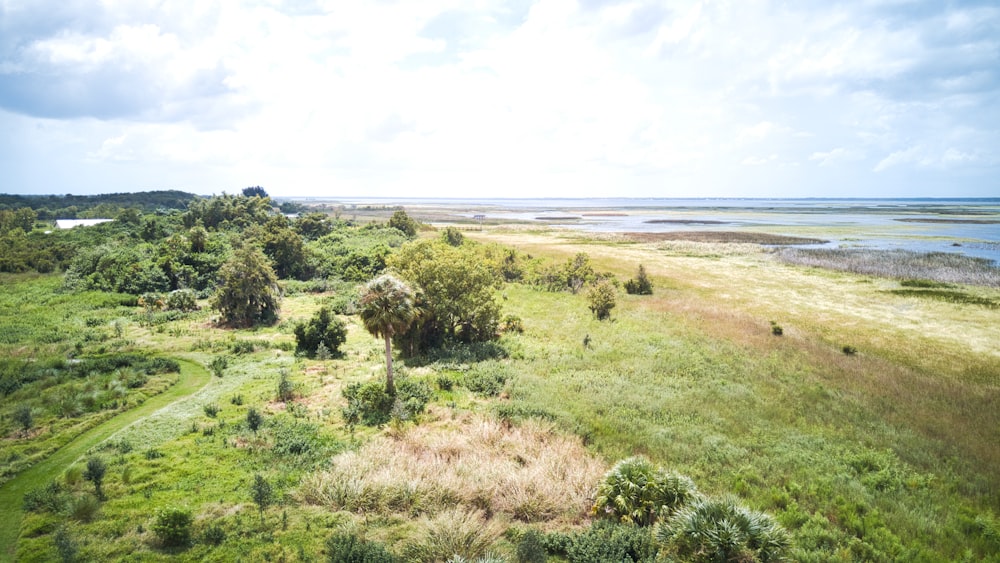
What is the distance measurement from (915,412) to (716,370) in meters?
10.4

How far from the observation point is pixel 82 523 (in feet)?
51.1

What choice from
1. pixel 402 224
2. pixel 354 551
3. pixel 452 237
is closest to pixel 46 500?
pixel 354 551

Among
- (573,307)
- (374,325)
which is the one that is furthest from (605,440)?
(573,307)

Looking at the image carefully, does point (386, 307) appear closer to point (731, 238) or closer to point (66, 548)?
point (66, 548)

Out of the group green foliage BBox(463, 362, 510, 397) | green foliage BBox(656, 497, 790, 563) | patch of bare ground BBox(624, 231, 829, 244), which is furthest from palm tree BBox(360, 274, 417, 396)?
patch of bare ground BBox(624, 231, 829, 244)

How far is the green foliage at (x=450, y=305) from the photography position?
3709 cm

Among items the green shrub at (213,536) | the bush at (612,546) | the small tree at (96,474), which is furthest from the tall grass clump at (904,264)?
the small tree at (96,474)

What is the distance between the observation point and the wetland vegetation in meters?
14.5

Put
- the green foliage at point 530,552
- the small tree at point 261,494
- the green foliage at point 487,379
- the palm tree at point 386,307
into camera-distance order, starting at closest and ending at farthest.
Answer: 1. the green foliage at point 530,552
2. the small tree at point 261,494
3. the palm tree at point 386,307
4. the green foliage at point 487,379

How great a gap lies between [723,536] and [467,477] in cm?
933

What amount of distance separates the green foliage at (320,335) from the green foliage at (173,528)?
22.6 meters

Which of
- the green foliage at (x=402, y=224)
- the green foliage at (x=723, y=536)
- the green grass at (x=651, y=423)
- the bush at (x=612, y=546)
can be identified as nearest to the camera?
the green foliage at (x=723, y=536)

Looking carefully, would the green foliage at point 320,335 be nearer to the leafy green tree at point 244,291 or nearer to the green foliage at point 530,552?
the leafy green tree at point 244,291

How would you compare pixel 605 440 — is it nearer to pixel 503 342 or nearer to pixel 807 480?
pixel 807 480
